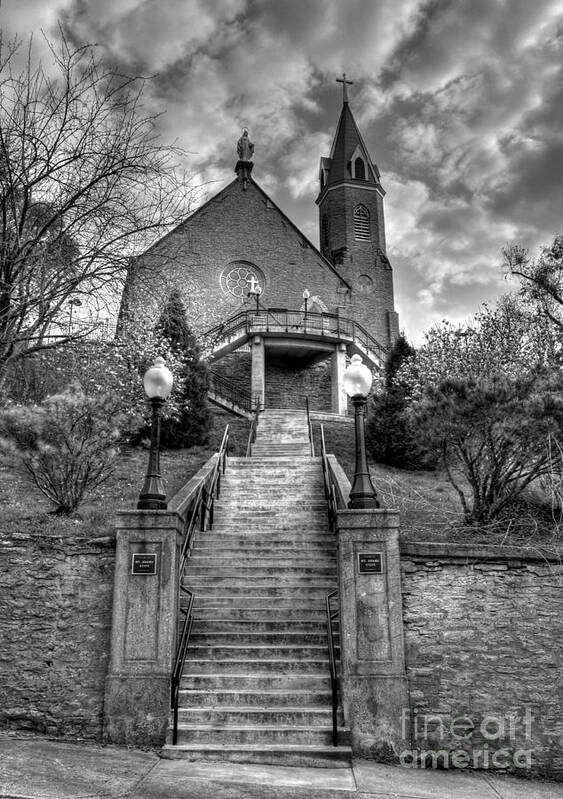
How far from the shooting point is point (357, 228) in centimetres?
3691

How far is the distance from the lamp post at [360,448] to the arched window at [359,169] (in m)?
31.9

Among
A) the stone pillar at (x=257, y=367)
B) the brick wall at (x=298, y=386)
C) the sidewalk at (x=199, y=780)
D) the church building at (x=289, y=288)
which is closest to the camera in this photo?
the sidewalk at (x=199, y=780)

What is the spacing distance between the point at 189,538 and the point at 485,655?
4489 millimetres

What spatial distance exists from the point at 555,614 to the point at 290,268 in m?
26.4

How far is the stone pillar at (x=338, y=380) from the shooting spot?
26.3 meters

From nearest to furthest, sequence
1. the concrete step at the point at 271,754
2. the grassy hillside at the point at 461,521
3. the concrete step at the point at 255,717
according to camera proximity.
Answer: the concrete step at the point at 271,754, the concrete step at the point at 255,717, the grassy hillside at the point at 461,521

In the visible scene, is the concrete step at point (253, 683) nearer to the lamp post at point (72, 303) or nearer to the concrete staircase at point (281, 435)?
the lamp post at point (72, 303)

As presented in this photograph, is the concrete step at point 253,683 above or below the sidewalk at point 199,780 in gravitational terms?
above

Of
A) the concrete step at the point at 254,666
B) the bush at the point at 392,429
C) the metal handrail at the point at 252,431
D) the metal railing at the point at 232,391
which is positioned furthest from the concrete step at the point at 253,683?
the metal railing at the point at 232,391

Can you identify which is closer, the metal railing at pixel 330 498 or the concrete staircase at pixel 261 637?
the concrete staircase at pixel 261 637

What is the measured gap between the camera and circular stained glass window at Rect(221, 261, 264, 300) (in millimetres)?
31219

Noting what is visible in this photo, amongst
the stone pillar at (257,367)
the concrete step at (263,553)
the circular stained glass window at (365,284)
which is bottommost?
the concrete step at (263,553)

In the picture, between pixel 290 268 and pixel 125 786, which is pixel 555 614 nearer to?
pixel 125 786

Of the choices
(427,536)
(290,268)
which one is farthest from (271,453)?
(290,268)
